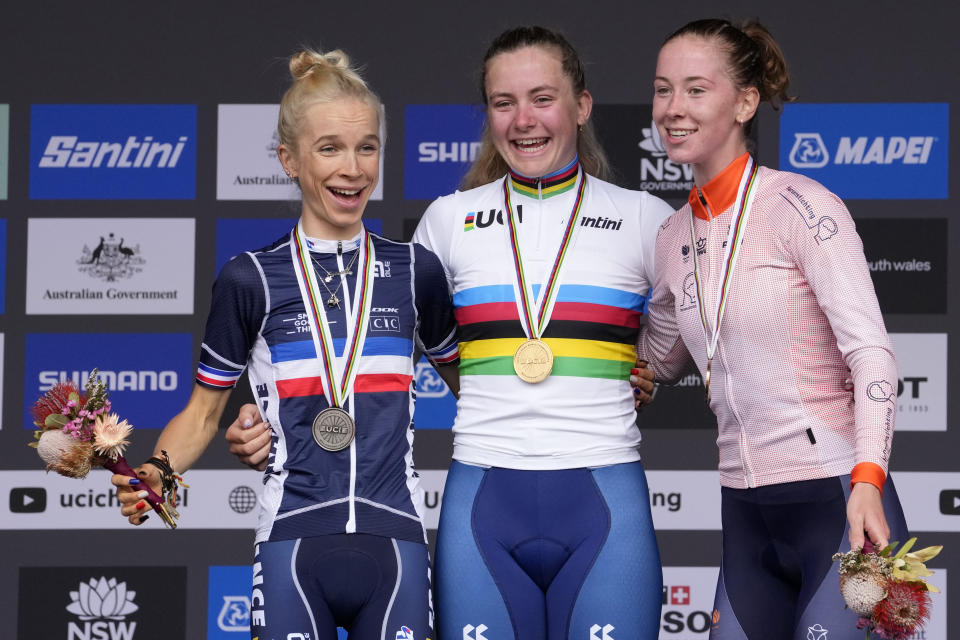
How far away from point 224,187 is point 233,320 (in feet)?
6.51

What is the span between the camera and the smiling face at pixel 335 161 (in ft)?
7.01

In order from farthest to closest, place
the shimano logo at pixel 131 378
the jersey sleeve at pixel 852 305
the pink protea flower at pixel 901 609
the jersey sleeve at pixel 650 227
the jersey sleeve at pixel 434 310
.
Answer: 1. the shimano logo at pixel 131 378
2. the jersey sleeve at pixel 650 227
3. the jersey sleeve at pixel 434 310
4. the jersey sleeve at pixel 852 305
5. the pink protea flower at pixel 901 609

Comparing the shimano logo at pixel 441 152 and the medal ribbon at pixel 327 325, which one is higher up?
the shimano logo at pixel 441 152

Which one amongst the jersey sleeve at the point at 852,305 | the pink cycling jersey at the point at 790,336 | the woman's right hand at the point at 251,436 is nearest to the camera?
the jersey sleeve at the point at 852,305

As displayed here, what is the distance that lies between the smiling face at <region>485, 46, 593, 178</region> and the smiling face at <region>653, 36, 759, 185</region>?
23cm

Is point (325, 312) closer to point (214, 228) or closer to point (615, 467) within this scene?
point (615, 467)

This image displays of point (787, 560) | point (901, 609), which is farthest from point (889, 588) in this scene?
point (787, 560)

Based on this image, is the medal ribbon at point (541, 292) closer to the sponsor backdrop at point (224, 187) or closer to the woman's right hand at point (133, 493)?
the woman's right hand at point (133, 493)

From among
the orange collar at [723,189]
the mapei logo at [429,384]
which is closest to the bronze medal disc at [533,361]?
the orange collar at [723,189]

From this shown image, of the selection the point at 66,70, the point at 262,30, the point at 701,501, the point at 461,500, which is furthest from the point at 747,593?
the point at 66,70

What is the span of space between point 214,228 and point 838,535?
2.64 metres

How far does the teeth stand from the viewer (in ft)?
7.64

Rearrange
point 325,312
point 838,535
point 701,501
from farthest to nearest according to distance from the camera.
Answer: point 701,501
point 325,312
point 838,535

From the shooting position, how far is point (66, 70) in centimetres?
405
